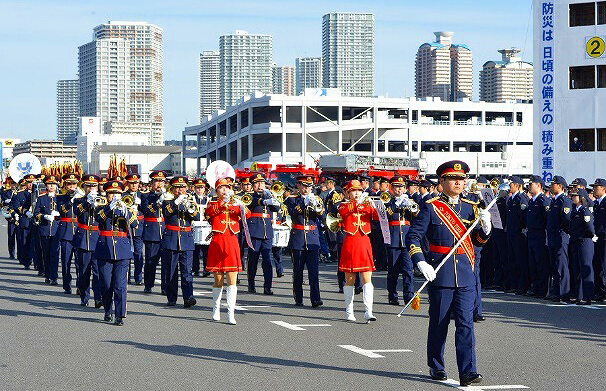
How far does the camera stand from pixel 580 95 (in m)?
35.0

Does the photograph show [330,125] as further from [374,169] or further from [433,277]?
[433,277]

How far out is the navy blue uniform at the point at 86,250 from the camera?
15.1 meters

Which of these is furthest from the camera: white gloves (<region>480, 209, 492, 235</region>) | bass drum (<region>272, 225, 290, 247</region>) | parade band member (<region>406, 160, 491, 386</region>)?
bass drum (<region>272, 225, 290, 247</region>)

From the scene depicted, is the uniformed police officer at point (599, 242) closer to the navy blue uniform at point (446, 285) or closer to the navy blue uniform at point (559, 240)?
the navy blue uniform at point (559, 240)

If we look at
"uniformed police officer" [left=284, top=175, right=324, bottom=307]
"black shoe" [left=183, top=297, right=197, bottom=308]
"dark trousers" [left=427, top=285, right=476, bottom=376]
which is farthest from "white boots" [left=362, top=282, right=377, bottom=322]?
"dark trousers" [left=427, top=285, right=476, bottom=376]

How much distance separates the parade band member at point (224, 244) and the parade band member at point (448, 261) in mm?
4430

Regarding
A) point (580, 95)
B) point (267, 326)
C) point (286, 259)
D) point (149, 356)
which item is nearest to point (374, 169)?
point (580, 95)

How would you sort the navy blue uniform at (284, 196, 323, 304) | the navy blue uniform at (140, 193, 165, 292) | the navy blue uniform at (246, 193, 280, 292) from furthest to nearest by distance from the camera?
the navy blue uniform at (246, 193, 280, 292) < the navy blue uniform at (140, 193, 165, 292) < the navy blue uniform at (284, 196, 323, 304)

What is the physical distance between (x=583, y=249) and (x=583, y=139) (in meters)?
20.8

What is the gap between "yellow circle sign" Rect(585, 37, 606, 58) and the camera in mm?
34875

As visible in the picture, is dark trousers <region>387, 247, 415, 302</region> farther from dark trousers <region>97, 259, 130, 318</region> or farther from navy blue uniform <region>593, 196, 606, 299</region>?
dark trousers <region>97, 259, 130, 318</region>

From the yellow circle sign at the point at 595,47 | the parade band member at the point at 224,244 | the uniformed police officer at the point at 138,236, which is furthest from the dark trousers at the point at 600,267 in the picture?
the yellow circle sign at the point at 595,47

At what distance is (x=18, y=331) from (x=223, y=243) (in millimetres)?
3033

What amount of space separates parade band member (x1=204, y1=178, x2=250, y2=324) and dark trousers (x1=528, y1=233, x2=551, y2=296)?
215 inches
